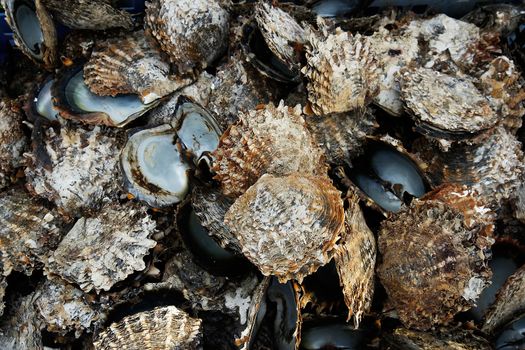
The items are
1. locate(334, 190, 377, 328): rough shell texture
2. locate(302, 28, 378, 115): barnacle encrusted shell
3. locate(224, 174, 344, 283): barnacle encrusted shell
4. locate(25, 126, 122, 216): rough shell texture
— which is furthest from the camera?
locate(25, 126, 122, 216): rough shell texture

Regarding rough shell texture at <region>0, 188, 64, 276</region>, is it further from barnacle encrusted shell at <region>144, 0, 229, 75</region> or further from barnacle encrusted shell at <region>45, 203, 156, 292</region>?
barnacle encrusted shell at <region>144, 0, 229, 75</region>

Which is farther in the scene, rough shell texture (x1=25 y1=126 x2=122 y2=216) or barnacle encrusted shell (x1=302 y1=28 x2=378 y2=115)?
rough shell texture (x1=25 y1=126 x2=122 y2=216)

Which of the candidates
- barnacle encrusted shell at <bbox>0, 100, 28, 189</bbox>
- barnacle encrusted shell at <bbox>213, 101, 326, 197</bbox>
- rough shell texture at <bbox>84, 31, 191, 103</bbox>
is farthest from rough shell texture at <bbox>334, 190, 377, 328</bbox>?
barnacle encrusted shell at <bbox>0, 100, 28, 189</bbox>

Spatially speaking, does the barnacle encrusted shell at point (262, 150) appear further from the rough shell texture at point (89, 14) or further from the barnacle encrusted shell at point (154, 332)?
the rough shell texture at point (89, 14)

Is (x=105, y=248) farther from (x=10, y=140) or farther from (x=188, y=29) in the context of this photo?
(x=188, y=29)

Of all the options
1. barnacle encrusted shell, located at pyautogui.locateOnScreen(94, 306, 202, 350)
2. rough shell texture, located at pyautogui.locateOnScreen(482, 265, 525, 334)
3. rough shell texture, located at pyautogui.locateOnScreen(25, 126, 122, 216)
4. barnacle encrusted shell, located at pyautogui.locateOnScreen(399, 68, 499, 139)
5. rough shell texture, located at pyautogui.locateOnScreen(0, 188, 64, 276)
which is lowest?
rough shell texture, located at pyautogui.locateOnScreen(0, 188, 64, 276)

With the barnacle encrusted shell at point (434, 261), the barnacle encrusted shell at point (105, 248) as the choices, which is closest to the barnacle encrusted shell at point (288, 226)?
the barnacle encrusted shell at point (434, 261)
